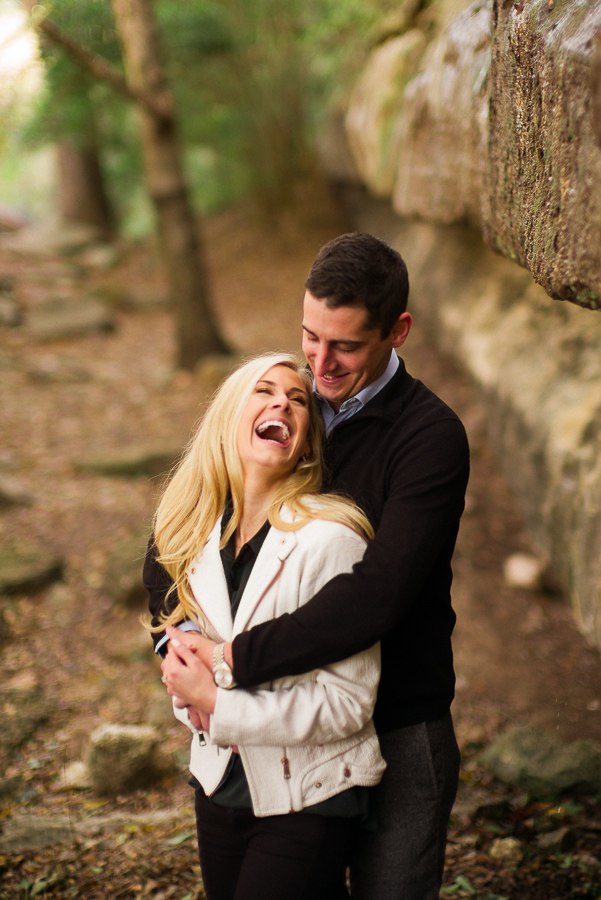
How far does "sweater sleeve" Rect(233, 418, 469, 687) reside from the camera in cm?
183

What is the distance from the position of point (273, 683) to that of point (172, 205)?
707cm

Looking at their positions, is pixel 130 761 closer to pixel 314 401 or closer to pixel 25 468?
pixel 314 401

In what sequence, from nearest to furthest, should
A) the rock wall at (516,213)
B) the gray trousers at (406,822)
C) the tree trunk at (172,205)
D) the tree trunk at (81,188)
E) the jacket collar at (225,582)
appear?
1. the rock wall at (516,213)
2. the jacket collar at (225,582)
3. the gray trousers at (406,822)
4. the tree trunk at (172,205)
5. the tree trunk at (81,188)

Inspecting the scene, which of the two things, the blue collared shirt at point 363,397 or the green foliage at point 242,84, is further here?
the green foliage at point 242,84

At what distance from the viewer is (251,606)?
199cm

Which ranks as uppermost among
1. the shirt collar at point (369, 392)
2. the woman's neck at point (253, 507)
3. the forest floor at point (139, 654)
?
the shirt collar at point (369, 392)

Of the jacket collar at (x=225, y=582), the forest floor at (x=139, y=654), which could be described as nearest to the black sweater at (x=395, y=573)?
the jacket collar at (x=225, y=582)

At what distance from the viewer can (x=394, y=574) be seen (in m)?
1.83

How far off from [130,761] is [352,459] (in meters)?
2.21

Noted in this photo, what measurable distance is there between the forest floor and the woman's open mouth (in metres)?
1.99

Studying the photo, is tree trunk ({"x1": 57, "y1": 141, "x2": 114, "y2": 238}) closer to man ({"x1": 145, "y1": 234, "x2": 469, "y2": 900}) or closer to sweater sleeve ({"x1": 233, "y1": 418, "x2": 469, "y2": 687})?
man ({"x1": 145, "y1": 234, "x2": 469, "y2": 900})

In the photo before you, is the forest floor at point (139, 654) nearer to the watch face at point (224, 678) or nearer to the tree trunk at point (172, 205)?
the tree trunk at point (172, 205)

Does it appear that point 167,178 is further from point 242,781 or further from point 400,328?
point 242,781

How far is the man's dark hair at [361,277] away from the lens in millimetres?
1997
